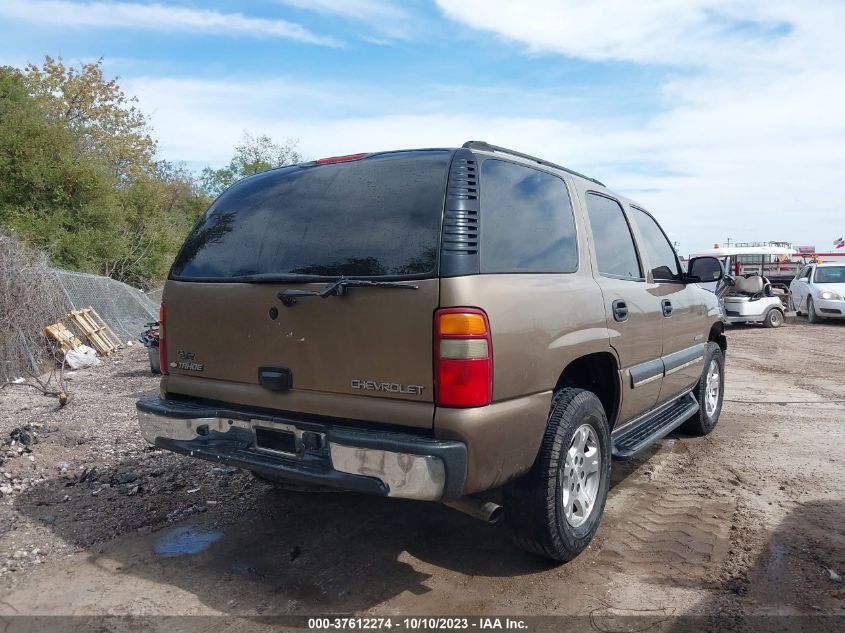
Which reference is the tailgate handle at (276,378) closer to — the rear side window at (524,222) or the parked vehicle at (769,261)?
the rear side window at (524,222)

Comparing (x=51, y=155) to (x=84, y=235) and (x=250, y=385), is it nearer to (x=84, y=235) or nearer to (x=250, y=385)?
(x=84, y=235)

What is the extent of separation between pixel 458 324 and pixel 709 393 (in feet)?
14.1

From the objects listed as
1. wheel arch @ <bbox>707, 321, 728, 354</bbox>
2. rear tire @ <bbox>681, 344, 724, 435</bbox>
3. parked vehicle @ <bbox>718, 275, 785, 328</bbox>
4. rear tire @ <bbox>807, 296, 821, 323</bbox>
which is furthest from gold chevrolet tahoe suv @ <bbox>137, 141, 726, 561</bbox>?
rear tire @ <bbox>807, 296, 821, 323</bbox>

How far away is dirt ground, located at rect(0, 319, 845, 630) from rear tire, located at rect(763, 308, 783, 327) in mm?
12021

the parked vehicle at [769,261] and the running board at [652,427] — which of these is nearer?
the running board at [652,427]


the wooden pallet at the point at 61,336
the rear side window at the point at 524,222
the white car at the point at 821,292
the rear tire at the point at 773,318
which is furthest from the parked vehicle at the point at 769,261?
the rear side window at the point at 524,222

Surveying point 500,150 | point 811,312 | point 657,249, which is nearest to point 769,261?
point 811,312

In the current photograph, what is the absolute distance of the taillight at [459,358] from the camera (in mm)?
2693

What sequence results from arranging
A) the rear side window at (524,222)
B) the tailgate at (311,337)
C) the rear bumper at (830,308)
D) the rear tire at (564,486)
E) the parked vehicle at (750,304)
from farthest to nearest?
the rear bumper at (830,308), the parked vehicle at (750,304), the rear tire at (564,486), the rear side window at (524,222), the tailgate at (311,337)

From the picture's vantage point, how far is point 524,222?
3.31m

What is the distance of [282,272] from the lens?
10.4 feet

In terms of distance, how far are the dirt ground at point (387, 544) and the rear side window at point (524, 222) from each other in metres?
1.57

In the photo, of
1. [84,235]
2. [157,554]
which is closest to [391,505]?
[157,554]

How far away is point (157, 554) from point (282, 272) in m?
1.74
